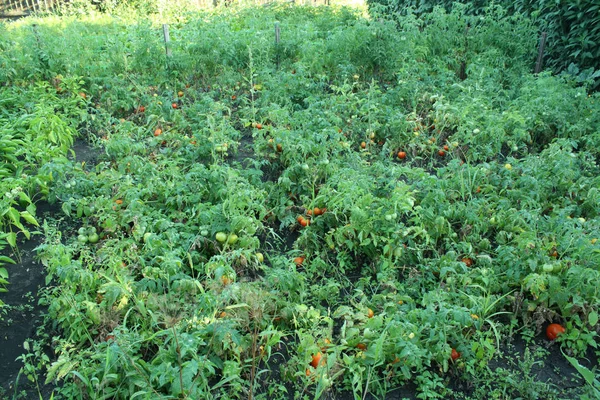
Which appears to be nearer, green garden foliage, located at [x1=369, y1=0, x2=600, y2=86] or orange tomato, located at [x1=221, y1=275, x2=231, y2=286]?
orange tomato, located at [x1=221, y1=275, x2=231, y2=286]

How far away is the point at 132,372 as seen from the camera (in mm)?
2867

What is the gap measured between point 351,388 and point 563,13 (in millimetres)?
6527

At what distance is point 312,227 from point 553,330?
6.30ft

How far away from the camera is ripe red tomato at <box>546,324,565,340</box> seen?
3.37 meters

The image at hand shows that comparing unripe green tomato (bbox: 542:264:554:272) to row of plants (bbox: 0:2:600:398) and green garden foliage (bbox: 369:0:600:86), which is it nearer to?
row of plants (bbox: 0:2:600:398)

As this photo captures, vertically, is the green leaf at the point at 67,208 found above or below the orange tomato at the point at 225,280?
above

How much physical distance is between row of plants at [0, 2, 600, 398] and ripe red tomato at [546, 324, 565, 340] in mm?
12

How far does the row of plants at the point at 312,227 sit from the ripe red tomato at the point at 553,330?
0.04ft

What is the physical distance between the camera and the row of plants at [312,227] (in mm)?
3096

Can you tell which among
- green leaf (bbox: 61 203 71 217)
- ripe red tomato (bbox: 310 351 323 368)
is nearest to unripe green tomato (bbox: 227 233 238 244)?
ripe red tomato (bbox: 310 351 323 368)

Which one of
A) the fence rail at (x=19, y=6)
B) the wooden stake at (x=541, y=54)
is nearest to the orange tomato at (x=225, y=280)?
the wooden stake at (x=541, y=54)

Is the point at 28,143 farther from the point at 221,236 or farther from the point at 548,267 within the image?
the point at 548,267

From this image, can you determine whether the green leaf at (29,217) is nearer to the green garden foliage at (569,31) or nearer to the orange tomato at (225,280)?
the orange tomato at (225,280)

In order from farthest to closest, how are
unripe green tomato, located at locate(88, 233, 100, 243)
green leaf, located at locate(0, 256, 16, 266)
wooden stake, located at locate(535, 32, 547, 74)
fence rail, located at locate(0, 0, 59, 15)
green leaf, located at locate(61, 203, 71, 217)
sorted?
fence rail, located at locate(0, 0, 59, 15) < wooden stake, located at locate(535, 32, 547, 74) < green leaf, located at locate(61, 203, 71, 217) < unripe green tomato, located at locate(88, 233, 100, 243) < green leaf, located at locate(0, 256, 16, 266)
